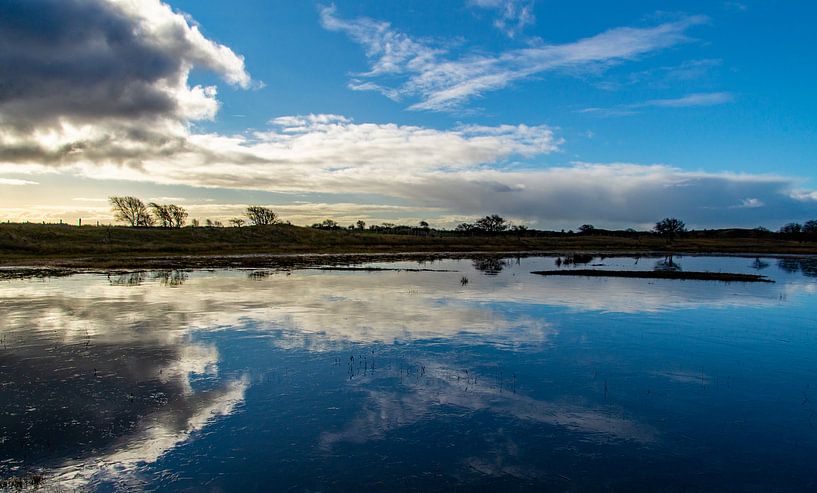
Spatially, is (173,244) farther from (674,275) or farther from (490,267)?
(674,275)

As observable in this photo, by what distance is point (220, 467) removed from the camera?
1148 cm

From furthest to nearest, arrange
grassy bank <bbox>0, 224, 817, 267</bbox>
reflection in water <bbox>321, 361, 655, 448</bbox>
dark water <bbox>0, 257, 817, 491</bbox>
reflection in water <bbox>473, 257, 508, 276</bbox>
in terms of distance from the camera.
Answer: grassy bank <bbox>0, 224, 817, 267</bbox>, reflection in water <bbox>473, 257, 508, 276</bbox>, reflection in water <bbox>321, 361, 655, 448</bbox>, dark water <bbox>0, 257, 817, 491</bbox>

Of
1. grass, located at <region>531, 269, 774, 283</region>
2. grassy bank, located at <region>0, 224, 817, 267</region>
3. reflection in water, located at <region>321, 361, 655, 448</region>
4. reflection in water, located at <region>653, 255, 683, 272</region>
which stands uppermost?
grassy bank, located at <region>0, 224, 817, 267</region>

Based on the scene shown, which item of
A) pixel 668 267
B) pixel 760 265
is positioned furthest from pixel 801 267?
pixel 668 267

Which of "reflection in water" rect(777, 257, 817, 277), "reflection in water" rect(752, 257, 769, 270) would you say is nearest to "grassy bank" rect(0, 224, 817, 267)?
"reflection in water" rect(777, 257, 817, 277)

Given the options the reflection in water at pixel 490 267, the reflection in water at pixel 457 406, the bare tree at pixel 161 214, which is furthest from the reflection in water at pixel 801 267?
the bare tree at pixel 161 214

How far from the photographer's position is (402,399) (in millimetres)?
16031

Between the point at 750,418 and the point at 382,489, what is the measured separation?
1195cm

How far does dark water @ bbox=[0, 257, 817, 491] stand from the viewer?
11438 millimetres

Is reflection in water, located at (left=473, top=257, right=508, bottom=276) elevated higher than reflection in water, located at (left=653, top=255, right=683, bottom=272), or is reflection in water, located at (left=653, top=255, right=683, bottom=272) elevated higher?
reflection in water, located at (left=653, top=255, right=683, bottom=272)

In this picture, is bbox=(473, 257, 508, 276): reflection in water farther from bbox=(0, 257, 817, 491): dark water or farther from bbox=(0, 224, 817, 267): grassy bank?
bbox=(0, 224, 817, 267): grassy bank

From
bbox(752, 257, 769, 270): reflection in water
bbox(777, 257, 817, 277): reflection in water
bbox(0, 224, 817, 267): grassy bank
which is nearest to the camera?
bbox(777, 257, 817, 277): reflection in water

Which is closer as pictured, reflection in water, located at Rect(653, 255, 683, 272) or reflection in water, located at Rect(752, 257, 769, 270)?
reflection in water, located at Rect(653, 255, 683, 272)

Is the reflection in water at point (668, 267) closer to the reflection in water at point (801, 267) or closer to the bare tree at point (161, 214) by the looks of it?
the reflection in water at point (801, 267)
